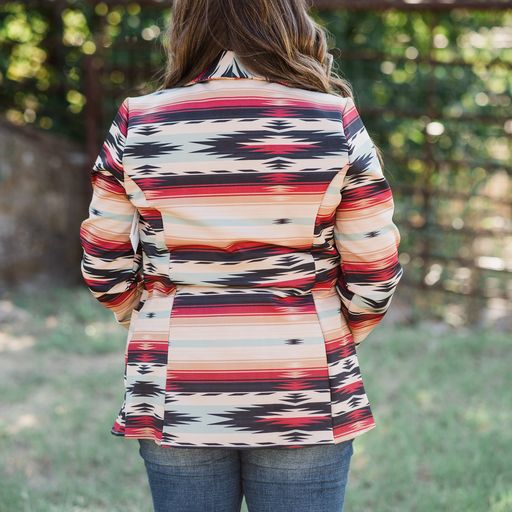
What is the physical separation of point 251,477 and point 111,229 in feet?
1.77

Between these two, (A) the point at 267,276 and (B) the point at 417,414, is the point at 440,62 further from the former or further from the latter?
(A) the point at 267,276

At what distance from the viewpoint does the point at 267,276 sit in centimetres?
154

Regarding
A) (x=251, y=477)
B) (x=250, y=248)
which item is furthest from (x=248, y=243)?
(x=251, y=477)

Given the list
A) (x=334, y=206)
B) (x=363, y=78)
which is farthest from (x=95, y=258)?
(x=363, y=78)

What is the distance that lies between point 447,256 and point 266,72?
13.2ft

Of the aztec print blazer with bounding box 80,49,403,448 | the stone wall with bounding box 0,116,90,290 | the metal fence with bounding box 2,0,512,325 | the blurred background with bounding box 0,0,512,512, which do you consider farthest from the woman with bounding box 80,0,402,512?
the stone wall with bounding box 0,116,90,290

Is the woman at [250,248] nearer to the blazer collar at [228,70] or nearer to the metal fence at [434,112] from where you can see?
the blazer collar at [228,70]

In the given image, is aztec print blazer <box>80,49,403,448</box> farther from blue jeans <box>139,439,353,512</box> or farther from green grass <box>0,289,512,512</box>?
green grass <box>0,289,512,512</box>

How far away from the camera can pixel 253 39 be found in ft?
5.12

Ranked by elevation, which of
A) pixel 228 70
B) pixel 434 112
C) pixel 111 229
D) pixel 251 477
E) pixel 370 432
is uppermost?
pixel 228 70

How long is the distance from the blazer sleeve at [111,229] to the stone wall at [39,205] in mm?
4380

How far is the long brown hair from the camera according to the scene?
1.56m

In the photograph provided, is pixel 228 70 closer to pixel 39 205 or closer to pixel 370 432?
pixel 370 432

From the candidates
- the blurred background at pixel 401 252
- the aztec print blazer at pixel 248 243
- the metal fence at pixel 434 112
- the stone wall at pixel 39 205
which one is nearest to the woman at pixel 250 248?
the aztec print blazer at pixel 248 243
